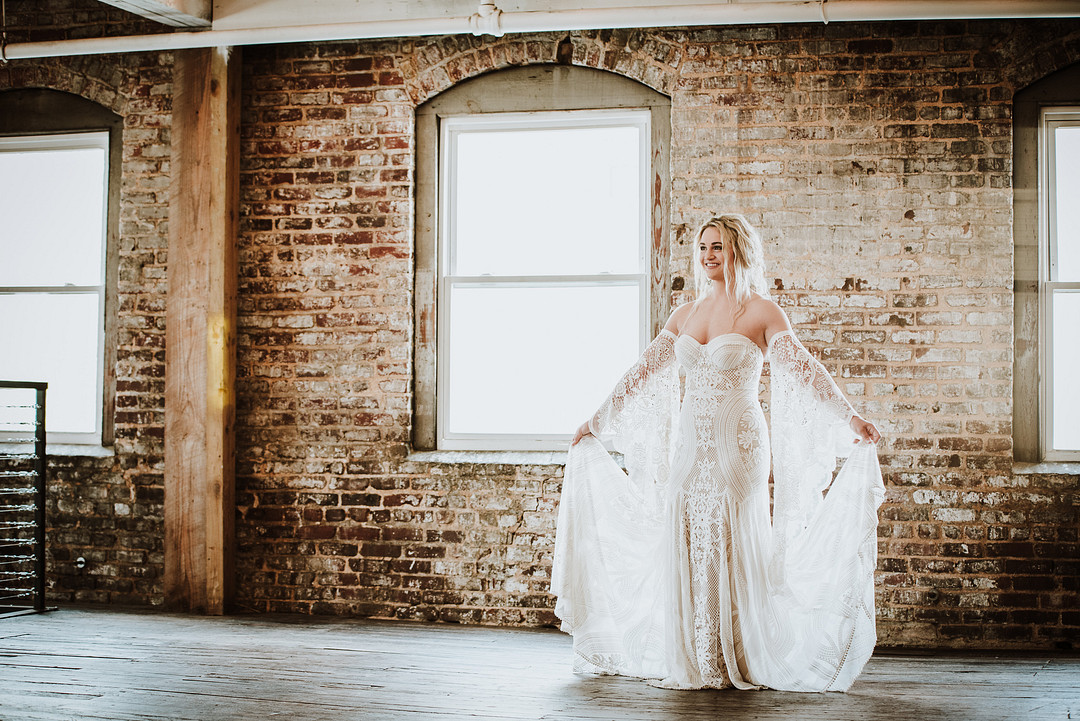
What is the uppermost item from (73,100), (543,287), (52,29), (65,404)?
(52,29)

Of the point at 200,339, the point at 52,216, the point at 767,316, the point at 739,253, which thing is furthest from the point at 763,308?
the point at 52,216

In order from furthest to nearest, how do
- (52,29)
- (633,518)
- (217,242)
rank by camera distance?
(52,29) < (217,242) < (633,518)

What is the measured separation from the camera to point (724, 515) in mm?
3537

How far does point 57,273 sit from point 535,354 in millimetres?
2988

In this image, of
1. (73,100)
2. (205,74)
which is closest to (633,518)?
(205,74)

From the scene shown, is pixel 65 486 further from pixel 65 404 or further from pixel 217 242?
pixel 217 242

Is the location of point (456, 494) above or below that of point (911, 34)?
below

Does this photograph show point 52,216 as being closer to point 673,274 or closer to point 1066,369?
point 673,274

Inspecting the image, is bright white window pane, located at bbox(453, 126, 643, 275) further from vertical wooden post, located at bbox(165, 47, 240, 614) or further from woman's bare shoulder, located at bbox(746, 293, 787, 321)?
vertical wooden post, located at bbox(165, 47, 240, 614)

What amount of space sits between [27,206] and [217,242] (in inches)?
59.1

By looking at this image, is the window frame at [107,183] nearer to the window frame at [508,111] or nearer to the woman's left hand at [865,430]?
the window frame at [508,111]

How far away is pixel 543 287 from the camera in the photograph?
4.86m

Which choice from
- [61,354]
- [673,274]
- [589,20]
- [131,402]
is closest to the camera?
[589,20]

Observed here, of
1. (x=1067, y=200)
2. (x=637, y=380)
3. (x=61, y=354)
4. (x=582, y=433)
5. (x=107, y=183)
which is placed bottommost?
(x=582, y=433)
